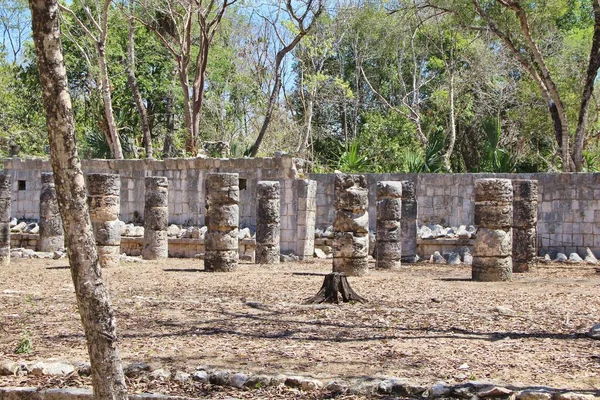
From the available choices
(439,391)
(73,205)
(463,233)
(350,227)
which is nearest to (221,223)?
(350,227)

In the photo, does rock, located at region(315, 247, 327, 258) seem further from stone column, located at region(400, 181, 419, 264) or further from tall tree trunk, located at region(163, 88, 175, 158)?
tall tree trunk, located at region(163, 88, 175, 158)

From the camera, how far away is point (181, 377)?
702cm

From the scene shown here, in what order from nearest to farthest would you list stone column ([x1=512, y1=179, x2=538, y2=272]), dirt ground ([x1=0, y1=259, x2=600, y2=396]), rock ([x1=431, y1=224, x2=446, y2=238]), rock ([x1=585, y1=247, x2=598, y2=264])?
dirt ground ([x1=0, y1=259, x2=600, y2=396]), stone column ([x1=512, y1=179, x2=538, y2=272]), rock ([x1=585, y1=247, x2=598, y2=264]), rock ([x1=431, y1=224, x2=446, y2=238])

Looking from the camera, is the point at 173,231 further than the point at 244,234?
Yes

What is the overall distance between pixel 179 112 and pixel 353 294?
23873 mm

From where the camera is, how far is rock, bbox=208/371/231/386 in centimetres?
696

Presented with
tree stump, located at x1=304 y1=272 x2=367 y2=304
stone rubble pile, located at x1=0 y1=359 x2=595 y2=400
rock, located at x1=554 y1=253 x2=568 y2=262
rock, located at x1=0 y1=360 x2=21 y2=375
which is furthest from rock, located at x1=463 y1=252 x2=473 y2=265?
rock, located at x1=0 y1=360 x2=21 y2=375

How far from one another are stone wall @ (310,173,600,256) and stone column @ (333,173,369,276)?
17.4ft

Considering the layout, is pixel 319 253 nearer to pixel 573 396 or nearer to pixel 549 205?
pixel 549 205

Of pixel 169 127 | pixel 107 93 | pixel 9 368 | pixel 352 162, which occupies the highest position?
pixel 107 93

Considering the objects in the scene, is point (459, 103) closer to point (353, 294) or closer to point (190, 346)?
point (353, 294)

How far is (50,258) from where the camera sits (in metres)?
18.8

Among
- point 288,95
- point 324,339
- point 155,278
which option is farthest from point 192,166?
point 288,95

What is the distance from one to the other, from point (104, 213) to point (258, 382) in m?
10.2
